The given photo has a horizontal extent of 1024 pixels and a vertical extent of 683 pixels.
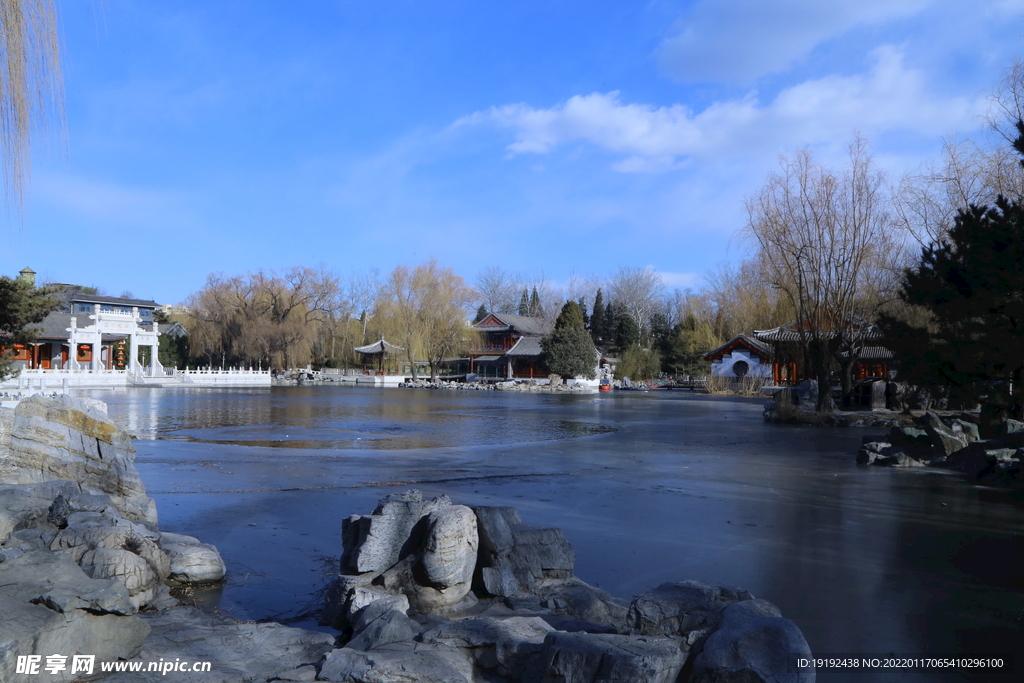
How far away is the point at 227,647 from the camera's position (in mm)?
3949

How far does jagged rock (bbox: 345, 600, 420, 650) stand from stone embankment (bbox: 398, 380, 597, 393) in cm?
4924

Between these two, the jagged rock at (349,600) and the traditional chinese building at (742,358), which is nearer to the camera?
the jagged rock at (349,600)

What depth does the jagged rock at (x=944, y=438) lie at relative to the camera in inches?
537

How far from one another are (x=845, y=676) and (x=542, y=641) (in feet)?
5.74

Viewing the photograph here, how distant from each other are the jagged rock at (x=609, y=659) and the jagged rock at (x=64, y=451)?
5.25m

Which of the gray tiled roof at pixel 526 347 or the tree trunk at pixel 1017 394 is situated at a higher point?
the gray tiled roof at pixel 526 347

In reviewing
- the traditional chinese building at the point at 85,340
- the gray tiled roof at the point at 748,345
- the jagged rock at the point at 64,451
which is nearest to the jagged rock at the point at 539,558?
the jagged rock at the point at 64,451

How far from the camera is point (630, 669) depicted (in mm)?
3262

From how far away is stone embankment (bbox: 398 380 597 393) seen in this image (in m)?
54.8

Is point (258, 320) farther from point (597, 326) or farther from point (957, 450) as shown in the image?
point (957, 450)

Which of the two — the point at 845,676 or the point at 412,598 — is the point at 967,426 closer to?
the point at 845,676

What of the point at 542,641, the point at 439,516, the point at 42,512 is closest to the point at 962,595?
the point at 542,641

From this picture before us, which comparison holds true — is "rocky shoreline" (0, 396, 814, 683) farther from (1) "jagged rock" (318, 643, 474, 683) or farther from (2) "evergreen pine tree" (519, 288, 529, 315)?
(2) "evergreen pine tree" (519, 288, 529, 315)

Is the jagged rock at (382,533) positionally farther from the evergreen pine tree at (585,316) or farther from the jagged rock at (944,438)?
the evergreen pine tree at (585,316)
